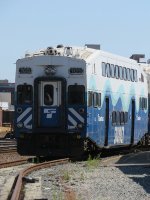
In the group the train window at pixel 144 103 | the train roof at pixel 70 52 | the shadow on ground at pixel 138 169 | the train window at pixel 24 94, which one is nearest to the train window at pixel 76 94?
the train roof at pixel 70 52

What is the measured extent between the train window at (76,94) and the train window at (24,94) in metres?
1.38

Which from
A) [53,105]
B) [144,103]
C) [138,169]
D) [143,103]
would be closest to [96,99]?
[53,105]

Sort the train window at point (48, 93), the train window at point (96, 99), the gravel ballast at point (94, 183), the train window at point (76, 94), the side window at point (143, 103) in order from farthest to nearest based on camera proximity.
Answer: the side window at point (143, 103), the train window at point (96, 99), the train window at point (76, 94), the train window at point (48, 93), the gravel ballast at point (94, 183)

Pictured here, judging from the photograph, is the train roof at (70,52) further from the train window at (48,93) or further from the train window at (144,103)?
the train window at (144,103)

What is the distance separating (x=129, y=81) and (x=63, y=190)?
514 inches

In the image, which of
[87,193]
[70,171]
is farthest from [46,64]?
A: [87,193]

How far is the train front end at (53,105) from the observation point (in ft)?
68.2

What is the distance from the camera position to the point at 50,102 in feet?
68.2

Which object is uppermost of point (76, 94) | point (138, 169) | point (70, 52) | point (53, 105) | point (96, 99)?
point (70, 52)

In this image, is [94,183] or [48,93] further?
[48,93]

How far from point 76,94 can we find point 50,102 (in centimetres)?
95

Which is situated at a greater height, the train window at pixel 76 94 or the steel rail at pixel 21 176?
the train window at pixel 76 94

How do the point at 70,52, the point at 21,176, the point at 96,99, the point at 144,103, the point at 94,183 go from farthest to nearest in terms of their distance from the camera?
the point at 144,103 → the point at 96,99 → the point at 70,52 → the point at 21,176 → the point at 94,183

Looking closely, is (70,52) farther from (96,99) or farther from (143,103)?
(143,103)
